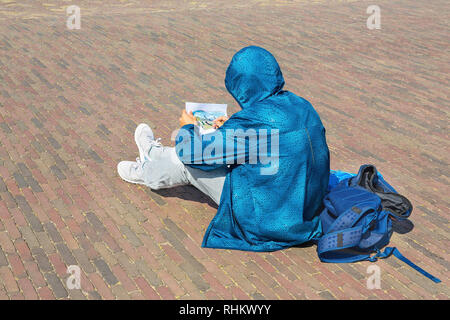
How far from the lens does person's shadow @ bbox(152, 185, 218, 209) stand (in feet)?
13.8

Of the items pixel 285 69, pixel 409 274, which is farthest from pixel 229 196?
pixel 285 69

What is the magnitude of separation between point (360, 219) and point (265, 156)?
2.33 ft

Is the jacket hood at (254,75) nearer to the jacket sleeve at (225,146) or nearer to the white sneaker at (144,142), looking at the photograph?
the jacket sleeve at (225,146)

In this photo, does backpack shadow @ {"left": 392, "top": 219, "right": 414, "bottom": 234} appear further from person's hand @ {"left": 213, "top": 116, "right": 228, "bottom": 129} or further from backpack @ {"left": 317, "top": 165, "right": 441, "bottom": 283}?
person's hand @ {"left": 213, "top": 116, "right": 228, "bottom": 129}

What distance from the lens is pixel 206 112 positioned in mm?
3982

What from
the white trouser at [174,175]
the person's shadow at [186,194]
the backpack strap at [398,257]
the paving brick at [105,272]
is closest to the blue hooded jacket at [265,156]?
the white trouser at [174,175]

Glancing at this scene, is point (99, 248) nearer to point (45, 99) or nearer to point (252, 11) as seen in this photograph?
point (45, 99)

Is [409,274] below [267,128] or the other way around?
below

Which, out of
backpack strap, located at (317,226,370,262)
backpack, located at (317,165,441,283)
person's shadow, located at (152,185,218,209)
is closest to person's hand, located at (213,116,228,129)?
person's shadow, located at (152,185,218,209)

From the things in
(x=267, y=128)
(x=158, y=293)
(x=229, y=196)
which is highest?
(x=267, y=128)

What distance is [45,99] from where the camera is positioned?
606 cm

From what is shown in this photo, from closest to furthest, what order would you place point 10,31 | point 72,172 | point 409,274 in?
1. point 409,274
2. point 72,172
3. point 10,31

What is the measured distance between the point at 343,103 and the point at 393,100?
0.65 m

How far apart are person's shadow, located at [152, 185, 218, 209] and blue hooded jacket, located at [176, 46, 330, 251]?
0.67 meters
